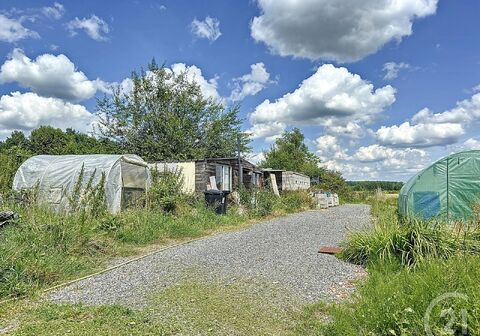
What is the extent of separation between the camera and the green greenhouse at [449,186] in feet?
36.8

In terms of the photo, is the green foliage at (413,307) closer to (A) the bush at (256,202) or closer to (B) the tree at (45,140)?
(A) the bush at (256,202)

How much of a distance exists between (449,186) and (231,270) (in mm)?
8538

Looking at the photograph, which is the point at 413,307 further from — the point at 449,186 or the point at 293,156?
the point at 293,156

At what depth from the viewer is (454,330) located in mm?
2812

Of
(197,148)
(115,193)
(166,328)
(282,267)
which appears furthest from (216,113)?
(166,328)

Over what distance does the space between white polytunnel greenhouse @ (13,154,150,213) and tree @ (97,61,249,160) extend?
12.9m

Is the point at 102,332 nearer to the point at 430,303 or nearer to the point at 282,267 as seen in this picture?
the point at 430,303

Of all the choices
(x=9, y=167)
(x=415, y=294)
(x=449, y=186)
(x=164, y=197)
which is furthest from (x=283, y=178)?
(x=415, y=294)

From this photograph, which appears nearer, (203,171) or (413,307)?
(413,307)

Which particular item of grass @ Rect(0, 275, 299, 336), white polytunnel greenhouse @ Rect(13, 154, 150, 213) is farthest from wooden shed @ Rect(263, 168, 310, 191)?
grass @ Rect(0, 275, 299, 336)

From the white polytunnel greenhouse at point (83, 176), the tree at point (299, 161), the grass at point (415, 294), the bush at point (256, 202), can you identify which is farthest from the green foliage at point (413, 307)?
the tree at point (299, 161)

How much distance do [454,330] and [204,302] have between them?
9.76ft

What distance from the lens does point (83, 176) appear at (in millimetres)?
13156

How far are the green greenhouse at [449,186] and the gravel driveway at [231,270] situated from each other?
4.13 meters
